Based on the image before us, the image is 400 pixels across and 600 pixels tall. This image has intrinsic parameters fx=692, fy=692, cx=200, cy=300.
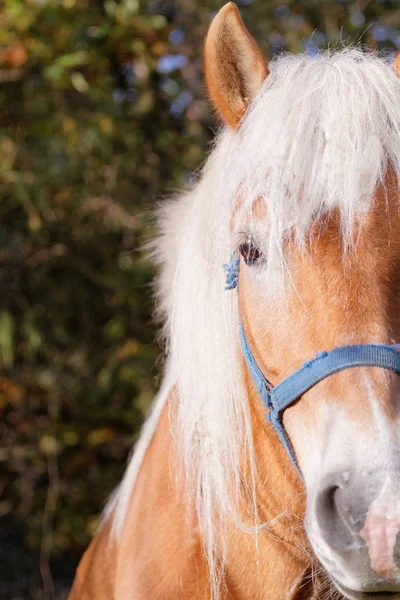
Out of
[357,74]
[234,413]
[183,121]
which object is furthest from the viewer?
[183,121]

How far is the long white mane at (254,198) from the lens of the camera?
4.49ft

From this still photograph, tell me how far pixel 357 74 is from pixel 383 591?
102 cm

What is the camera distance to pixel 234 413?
1.57m

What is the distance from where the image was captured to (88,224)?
3848 mm

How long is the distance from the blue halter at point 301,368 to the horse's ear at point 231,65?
35cm

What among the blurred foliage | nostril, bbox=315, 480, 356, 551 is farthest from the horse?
the blurred foliage

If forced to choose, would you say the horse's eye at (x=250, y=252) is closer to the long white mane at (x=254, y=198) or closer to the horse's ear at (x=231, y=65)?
the long white mane at (x=254, y=198)

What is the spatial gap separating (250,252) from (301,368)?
29 centimetres

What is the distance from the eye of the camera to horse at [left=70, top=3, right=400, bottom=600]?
1.18 meters

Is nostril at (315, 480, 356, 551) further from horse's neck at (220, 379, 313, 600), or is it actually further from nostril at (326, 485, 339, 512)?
horse's neck at (220, 379, 313, 600)

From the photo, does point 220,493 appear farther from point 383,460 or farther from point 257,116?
point 257,116

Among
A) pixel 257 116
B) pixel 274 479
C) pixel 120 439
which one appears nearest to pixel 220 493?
pixel 274 479

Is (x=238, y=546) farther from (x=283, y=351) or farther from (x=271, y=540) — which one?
(x=283, y=351)

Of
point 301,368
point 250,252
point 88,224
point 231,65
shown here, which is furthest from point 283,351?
point 88,224
